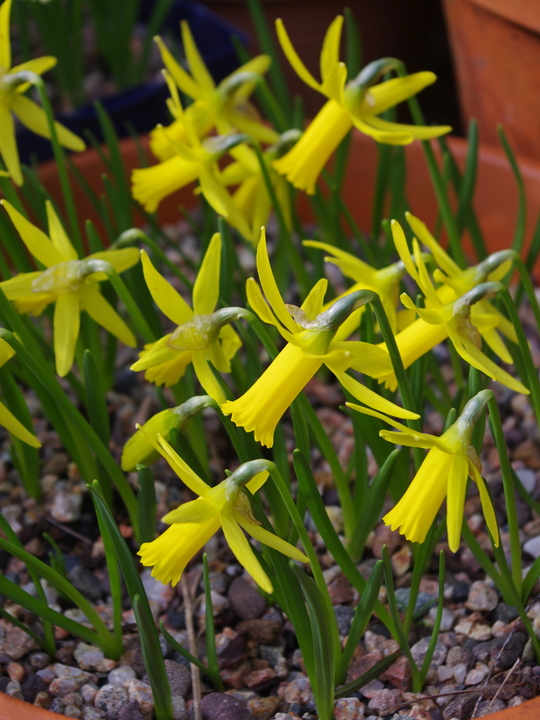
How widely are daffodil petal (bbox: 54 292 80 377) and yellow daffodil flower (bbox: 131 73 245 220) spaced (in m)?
0.29

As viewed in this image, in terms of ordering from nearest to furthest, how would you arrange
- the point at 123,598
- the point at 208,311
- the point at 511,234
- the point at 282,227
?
the point at 208,311 < the point at 123,598 < the point at 282,227 < the point at 511,234

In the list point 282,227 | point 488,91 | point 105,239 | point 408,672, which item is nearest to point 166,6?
point 105,239

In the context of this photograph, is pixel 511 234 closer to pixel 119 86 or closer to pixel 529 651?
pixel 529 651

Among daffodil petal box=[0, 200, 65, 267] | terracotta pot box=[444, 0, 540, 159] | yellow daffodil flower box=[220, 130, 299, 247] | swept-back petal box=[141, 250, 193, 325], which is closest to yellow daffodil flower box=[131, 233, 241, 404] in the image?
swept-back petal box=[141, 250, 193, 325]

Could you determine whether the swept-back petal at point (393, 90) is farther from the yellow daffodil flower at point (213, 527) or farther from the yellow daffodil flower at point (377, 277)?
the yellow daffodil flower at point (213, 527)

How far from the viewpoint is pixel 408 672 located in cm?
111

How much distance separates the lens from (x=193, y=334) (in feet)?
3.38

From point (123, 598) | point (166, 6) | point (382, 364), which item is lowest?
point (123, 598)

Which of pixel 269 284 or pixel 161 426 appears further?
pixel 161 426

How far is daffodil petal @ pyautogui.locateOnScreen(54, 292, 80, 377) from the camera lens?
1155mm

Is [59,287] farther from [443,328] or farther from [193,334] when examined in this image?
[443,328]

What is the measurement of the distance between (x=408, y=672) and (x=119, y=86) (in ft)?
6.61

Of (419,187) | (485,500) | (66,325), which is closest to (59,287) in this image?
(66,325)

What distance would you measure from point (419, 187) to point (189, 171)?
30.6 inches
